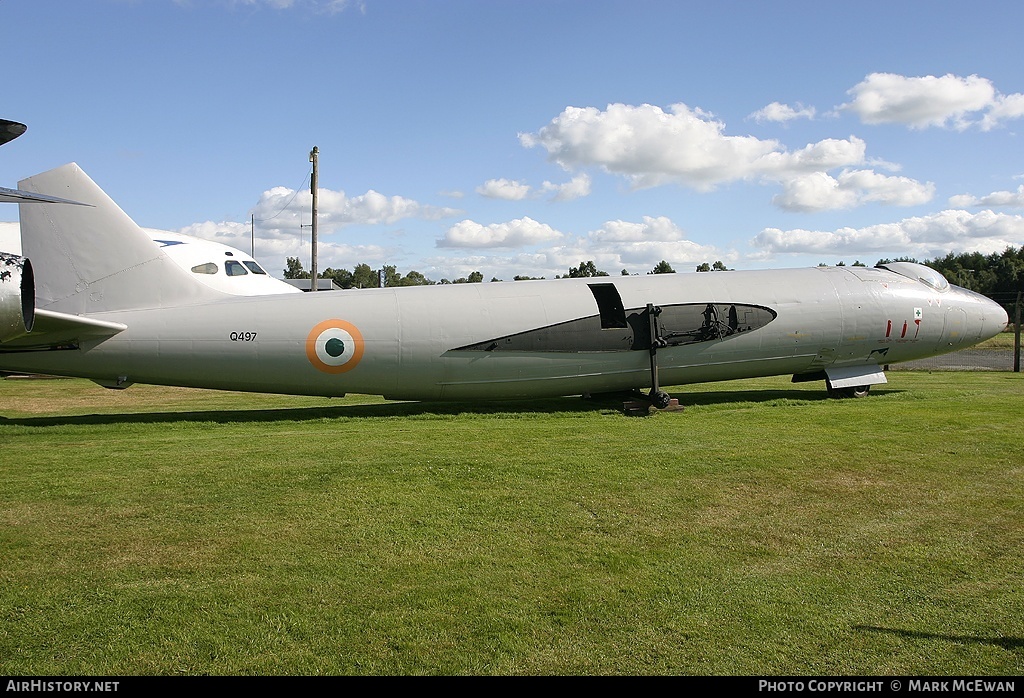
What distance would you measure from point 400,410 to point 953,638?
36.1 feet

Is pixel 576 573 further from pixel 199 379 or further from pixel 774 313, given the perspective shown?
pixel 774 313

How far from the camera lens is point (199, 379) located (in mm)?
12820

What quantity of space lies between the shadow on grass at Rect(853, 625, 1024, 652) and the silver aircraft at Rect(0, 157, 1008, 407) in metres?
9.12

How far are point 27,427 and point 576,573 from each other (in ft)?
35.3

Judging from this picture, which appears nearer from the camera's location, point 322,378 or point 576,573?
point 576,573

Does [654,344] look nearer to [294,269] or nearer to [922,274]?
[922,274]

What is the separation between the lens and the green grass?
4660 millimetres

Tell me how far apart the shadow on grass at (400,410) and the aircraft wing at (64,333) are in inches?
58.9

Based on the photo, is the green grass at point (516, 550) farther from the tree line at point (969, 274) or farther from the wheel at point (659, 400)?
the tree line at point (969, 274)

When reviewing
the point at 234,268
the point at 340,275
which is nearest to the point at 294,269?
the point at 340,275

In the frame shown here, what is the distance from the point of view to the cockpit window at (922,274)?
16.8 m

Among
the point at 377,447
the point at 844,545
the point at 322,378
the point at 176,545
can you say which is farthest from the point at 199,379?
the point at 844,545

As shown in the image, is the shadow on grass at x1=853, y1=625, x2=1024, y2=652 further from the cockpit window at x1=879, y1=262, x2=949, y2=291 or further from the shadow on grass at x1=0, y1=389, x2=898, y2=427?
the cockpit window at x1=879, y1=262, x2=949, y2=291
